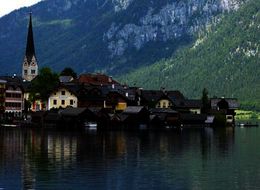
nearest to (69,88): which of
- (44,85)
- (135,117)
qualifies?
(44,85)

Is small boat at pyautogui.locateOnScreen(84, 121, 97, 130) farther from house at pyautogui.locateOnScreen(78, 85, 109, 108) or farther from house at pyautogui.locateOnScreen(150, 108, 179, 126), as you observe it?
house at pyautogui.locateOnScreen(78, 85, 109, 108)

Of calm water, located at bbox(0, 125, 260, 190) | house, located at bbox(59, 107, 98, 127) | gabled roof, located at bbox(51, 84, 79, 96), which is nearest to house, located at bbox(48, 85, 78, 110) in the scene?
gabled roof, located at bbox(51, 84, 79, 96)

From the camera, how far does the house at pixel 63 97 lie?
195 metres

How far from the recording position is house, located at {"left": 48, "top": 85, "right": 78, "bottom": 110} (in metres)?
195

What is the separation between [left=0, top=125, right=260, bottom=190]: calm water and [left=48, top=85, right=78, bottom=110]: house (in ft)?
277

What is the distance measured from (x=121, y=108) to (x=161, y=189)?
453 ft

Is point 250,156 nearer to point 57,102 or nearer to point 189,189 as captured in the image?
point 189,189

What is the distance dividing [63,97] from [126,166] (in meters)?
120

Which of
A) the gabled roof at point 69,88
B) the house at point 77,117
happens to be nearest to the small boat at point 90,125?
the house at point 77,117

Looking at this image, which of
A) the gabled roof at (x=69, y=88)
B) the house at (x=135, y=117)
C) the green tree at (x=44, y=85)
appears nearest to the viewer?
the house at (x=135, y=117)

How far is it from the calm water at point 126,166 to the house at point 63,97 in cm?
8435

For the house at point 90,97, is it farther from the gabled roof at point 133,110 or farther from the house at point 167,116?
the gabled roof at point 133,110

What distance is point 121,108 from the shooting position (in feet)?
655

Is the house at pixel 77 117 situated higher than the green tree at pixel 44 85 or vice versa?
the green tree at pixel 44 85
